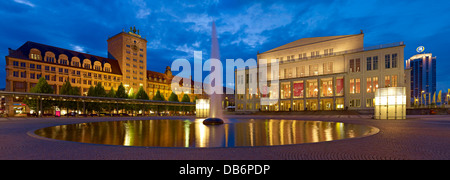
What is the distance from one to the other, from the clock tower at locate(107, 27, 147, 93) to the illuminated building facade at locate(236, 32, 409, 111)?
48.3 metres

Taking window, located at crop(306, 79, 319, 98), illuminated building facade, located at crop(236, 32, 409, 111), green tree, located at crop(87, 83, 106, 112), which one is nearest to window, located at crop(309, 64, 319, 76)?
illuminated building facade, located at crop(236, 32, 409, 111)

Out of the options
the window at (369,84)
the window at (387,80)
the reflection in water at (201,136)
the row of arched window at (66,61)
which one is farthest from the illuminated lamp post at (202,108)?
the row of arched window at (66,61)

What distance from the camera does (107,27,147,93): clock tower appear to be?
90.4 metres

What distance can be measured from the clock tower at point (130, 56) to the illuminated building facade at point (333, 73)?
159 feet

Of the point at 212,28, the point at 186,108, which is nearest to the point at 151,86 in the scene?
the point at 186,108

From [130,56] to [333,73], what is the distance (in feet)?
252

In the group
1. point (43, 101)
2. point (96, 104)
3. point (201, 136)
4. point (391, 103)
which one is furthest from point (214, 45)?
point (43, 101)

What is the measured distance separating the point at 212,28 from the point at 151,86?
87.2 metres

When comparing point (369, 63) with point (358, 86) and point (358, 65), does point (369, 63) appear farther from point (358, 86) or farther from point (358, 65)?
point (358, 86)

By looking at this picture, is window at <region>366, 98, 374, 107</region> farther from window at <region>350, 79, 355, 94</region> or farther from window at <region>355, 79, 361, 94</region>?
window at <region>350, 79, 355, 94</region>

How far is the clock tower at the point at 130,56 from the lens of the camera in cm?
9044

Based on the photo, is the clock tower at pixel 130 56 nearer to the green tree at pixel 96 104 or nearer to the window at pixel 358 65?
the green tree at pixel 96 104

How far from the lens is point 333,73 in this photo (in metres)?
60.6

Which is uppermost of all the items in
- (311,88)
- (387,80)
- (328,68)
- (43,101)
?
(328,68)
